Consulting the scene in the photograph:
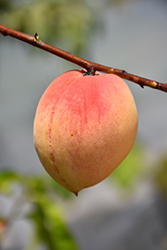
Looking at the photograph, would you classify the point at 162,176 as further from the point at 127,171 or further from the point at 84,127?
the point at 84,127

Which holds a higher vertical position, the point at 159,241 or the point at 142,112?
the point at 142,112

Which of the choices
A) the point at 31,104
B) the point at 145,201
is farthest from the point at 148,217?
the point at 31,104

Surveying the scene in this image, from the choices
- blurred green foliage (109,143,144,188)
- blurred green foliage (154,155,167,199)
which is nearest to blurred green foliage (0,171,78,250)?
blurred green foliage (109,143,144,188)

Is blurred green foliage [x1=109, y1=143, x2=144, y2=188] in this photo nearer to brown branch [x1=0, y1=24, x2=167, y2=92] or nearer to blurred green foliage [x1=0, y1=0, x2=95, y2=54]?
blurred green foliage [x1=0, y1=0, x2=95, y2=54]

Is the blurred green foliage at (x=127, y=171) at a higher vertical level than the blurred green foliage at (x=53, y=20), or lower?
lower

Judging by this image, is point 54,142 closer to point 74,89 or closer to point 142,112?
point 74,89

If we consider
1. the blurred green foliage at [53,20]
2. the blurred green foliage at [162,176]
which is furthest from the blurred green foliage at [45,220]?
the blurred green foliage at [162,176]

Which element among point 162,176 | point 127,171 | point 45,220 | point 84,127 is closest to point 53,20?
point 127,171

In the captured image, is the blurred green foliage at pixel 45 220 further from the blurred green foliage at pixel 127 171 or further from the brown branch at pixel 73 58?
the blurred green foliage at pixel 127 171
